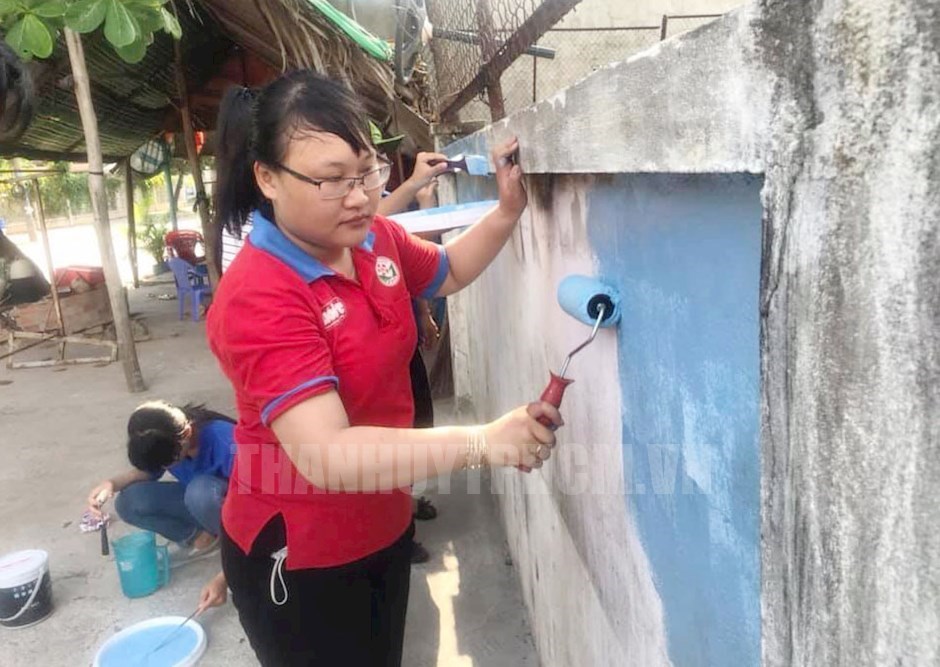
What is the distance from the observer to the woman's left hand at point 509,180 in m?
1.58

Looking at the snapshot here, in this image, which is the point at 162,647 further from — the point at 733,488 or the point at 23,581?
the point at 733,488

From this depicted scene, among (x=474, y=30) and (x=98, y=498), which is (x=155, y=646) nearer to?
(x=98, y=498)

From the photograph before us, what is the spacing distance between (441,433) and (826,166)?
2.44 ft

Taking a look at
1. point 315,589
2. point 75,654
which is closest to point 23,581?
point 75,654

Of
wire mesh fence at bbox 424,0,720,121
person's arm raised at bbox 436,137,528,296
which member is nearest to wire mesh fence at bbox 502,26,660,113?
wire mesh fence at bbox 424,0,720,121

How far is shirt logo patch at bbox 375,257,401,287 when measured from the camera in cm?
145

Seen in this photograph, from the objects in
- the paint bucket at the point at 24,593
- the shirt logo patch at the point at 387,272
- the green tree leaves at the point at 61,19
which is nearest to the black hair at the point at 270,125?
the shirt logo patch at the point at 387,272

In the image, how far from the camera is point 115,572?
331 centimetres

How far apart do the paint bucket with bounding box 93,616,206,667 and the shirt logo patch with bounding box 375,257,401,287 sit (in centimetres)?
184

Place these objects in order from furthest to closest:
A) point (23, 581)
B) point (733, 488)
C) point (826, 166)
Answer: point (23, 581) → point (733, 488) → point (826, 166)

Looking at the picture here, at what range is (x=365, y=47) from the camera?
4.24m

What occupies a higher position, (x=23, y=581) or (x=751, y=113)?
(x=751, y=113)

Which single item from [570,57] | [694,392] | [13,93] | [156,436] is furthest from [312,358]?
[570,57]

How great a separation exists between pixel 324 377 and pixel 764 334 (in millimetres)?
722
